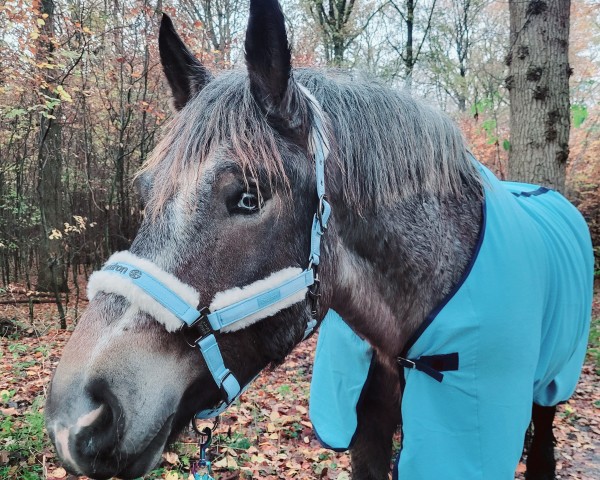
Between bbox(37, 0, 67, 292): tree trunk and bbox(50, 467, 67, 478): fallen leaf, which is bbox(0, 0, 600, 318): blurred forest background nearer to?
bbox(37, 0, 67, 292): tree trunk

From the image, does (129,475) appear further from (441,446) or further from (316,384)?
(316,384)

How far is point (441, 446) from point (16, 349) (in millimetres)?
7260

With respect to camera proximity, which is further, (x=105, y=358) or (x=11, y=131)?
(x=11, y=131)

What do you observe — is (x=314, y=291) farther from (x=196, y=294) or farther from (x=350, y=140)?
(x=350, y=140)

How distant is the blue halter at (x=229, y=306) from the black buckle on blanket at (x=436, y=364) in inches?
21.3

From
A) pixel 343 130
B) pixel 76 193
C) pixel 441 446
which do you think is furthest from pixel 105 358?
pixel 76 193

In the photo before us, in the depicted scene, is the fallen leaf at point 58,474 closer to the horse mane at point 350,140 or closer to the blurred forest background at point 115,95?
the horse mane at point 350,140

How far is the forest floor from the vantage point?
3365mm

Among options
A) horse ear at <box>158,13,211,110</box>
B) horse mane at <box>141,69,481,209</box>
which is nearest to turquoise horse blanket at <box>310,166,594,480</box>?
horse mane at <box>141,69,481,209</box>

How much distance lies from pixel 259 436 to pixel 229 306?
3260 millimetres

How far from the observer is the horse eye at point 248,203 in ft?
4.81

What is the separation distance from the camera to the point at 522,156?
4543 mm

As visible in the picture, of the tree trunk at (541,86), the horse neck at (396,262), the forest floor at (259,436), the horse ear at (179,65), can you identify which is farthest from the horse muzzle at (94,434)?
the tree trunk at (541,86)

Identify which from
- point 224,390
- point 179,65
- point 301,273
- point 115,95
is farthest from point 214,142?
point 115,95
